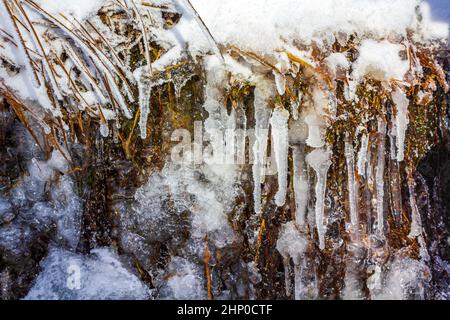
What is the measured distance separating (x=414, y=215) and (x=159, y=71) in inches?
65.5

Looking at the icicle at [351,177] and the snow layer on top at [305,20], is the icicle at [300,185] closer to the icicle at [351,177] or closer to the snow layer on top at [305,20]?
the icicle at [351,177]

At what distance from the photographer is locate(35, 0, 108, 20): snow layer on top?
1.99 meters

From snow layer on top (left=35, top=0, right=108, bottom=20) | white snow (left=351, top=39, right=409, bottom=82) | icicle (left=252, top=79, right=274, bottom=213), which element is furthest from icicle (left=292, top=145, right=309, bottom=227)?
snow layer on top (left=35, top=0, right=108, bottom=20)

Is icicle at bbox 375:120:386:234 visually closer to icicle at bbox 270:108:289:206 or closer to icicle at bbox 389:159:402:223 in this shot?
icicle at bbox 389:159:402:223

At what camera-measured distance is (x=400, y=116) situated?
6.67ft

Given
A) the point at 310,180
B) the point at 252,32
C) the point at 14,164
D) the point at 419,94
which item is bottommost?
the point at 310,180

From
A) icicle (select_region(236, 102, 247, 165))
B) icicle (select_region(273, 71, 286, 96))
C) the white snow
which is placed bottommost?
icicle (select_region(236, 102, 247, 165))

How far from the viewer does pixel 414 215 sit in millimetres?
2137

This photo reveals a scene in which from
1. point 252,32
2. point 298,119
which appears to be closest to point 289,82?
point 298,119

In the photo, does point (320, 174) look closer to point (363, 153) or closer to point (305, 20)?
point (363, 153)

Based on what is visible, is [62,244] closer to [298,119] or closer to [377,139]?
[298,119]

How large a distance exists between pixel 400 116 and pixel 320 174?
0.54m

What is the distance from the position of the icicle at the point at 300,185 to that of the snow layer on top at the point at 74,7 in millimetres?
1336

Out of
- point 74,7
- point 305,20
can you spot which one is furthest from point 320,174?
point 74,7
